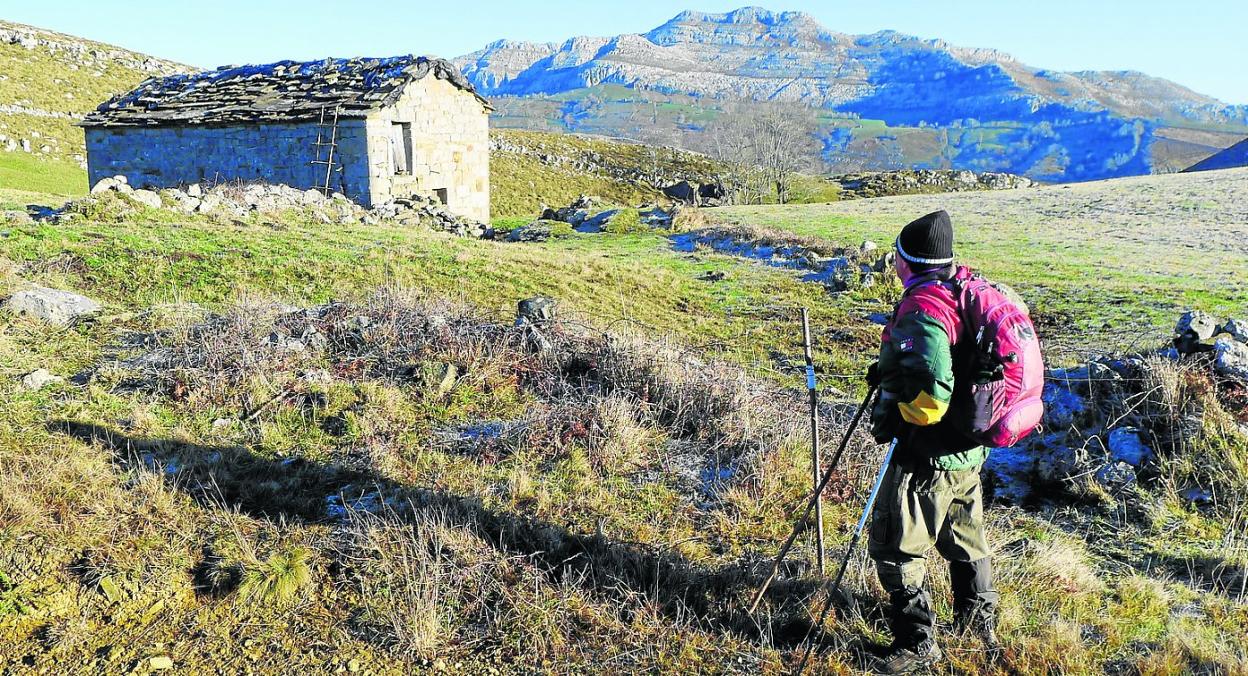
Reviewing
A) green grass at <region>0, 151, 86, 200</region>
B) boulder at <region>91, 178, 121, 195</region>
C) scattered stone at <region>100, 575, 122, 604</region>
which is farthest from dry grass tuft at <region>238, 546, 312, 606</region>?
green grass at <region>0, 151, 86, 200</region>

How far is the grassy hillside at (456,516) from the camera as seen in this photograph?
10.9 ft

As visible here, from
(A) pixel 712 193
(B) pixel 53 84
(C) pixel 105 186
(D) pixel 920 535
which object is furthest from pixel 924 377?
(B) pixel 53 84

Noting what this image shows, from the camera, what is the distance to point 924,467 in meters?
3.10

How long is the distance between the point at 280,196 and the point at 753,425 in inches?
630

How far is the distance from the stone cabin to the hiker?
19.8 metres

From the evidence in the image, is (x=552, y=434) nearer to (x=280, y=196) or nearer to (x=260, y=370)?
(x=260, y=370)

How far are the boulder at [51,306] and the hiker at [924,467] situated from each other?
784 cm

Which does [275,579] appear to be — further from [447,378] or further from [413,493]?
[447,378]

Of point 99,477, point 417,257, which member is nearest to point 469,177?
point 417,257

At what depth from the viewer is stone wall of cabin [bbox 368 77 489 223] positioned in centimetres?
2088

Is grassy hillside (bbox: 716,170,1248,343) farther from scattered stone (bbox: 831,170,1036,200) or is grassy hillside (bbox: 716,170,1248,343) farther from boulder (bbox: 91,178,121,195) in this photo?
scattered stone (bbox: 831,170,1036,200)

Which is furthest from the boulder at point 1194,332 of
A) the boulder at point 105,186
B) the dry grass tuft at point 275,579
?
the boulder at point 105,186

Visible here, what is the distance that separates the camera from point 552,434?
17.1 ft

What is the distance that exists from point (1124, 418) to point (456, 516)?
184 inches
